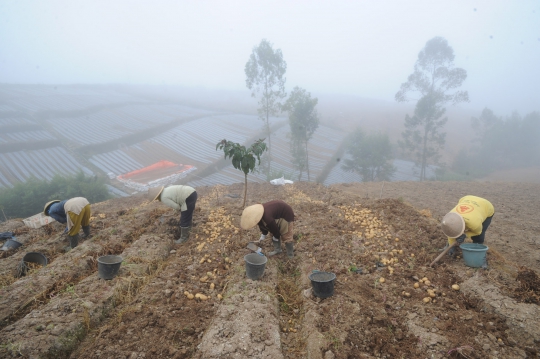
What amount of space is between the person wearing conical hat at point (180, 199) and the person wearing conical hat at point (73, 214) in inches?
61.6

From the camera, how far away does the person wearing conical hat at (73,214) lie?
6574 millimetres

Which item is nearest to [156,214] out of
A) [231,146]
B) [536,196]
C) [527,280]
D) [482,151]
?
[231,146]

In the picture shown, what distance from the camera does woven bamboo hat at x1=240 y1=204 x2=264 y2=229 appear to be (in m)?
5.15

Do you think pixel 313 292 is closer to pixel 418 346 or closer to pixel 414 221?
pixel 418 346

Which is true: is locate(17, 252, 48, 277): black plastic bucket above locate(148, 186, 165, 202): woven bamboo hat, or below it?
below

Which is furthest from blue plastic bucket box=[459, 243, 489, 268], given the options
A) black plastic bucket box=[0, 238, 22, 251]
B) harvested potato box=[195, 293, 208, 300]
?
black plastic bucket box=[0, 238, 22, 251]

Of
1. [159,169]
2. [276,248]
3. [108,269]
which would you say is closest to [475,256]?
[276,248]

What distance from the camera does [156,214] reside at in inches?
322

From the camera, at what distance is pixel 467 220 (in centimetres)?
519

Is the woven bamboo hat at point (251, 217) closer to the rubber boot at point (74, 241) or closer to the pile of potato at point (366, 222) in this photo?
the pile of potato at point (366, 222)

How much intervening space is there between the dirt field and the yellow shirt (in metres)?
0.65

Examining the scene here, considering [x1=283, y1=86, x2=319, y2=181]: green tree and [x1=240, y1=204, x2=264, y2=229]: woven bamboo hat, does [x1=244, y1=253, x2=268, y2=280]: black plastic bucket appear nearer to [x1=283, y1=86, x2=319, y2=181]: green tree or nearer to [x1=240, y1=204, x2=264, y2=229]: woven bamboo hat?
[x1=240, y1=204, x2=264, y2=229]: woven bamboo hat

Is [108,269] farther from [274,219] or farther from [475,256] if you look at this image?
[475,256]

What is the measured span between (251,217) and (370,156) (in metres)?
19.7
